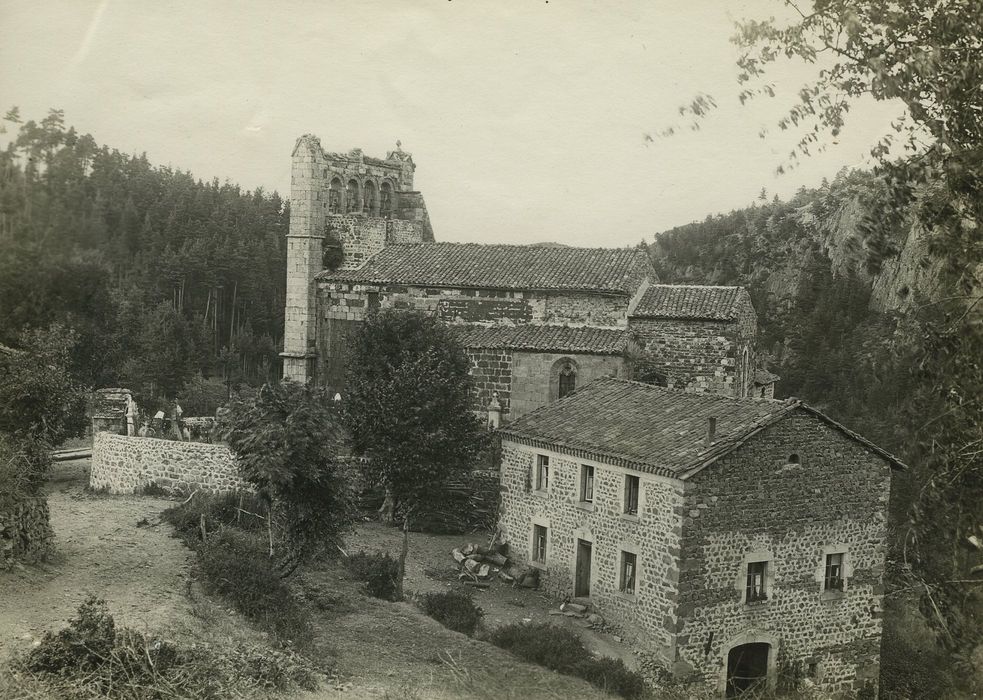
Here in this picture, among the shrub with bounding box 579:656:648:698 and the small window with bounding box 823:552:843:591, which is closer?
the shrub with bounding box 579:656:648:698

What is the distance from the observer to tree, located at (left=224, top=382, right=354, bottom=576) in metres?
16.8

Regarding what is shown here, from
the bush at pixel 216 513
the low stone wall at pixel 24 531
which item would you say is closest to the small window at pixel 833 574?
the bush at pixel 216 513

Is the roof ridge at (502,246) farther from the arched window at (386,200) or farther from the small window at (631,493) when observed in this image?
the small window at (631,493)

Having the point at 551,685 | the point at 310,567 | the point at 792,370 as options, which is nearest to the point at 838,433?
the point at 551,685

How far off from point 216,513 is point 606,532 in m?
9.28

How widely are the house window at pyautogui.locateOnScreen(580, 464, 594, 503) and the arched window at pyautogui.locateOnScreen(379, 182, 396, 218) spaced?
19.9 m

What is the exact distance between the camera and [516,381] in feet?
103

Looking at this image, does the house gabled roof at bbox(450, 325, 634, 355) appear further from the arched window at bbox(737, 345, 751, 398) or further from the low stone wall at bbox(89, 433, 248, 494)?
the low stone wall at bbox(89, 433, 248, 494)

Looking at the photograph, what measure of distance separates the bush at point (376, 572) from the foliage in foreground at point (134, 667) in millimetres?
7395

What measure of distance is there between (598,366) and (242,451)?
1581 cm

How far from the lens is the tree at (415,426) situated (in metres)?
24.9

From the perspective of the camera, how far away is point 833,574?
67.1ft

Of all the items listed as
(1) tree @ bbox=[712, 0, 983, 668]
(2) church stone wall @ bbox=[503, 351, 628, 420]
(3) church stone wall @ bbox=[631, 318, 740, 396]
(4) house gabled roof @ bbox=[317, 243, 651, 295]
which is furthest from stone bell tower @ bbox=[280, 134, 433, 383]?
(1) tree @ bbox=[712, 0, 983, 668]

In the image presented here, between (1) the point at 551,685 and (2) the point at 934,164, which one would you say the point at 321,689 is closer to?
(1) the point at 551,685
